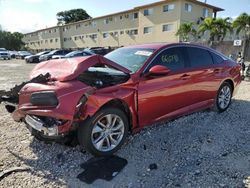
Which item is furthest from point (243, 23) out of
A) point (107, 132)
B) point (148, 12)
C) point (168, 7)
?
point (107, 132)

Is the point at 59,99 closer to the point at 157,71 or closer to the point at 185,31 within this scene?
the point at 157,71

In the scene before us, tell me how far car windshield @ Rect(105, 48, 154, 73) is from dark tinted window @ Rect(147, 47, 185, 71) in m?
0.18

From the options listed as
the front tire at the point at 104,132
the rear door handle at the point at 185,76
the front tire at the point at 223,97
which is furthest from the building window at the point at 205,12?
the front tire at the point at 104,132

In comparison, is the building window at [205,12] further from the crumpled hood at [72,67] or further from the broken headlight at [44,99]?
the broken headlight at [44,99]

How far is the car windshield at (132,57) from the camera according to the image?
391 centimetres

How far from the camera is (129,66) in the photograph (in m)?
3.96

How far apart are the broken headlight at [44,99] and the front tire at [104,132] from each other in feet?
1.61

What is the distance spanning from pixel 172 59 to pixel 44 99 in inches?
93.8

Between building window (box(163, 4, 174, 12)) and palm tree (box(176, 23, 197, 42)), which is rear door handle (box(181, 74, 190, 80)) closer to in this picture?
palm tree (box(176, 23, 197, 42))

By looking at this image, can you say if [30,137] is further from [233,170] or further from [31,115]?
[233,170]

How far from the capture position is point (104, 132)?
11.2 ft

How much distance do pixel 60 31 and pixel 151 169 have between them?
53603mm

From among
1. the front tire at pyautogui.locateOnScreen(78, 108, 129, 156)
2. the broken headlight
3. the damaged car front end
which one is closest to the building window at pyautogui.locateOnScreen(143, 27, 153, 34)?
the damaged car front end

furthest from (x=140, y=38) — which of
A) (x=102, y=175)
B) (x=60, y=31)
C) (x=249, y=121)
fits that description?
(x=102, y=175)
